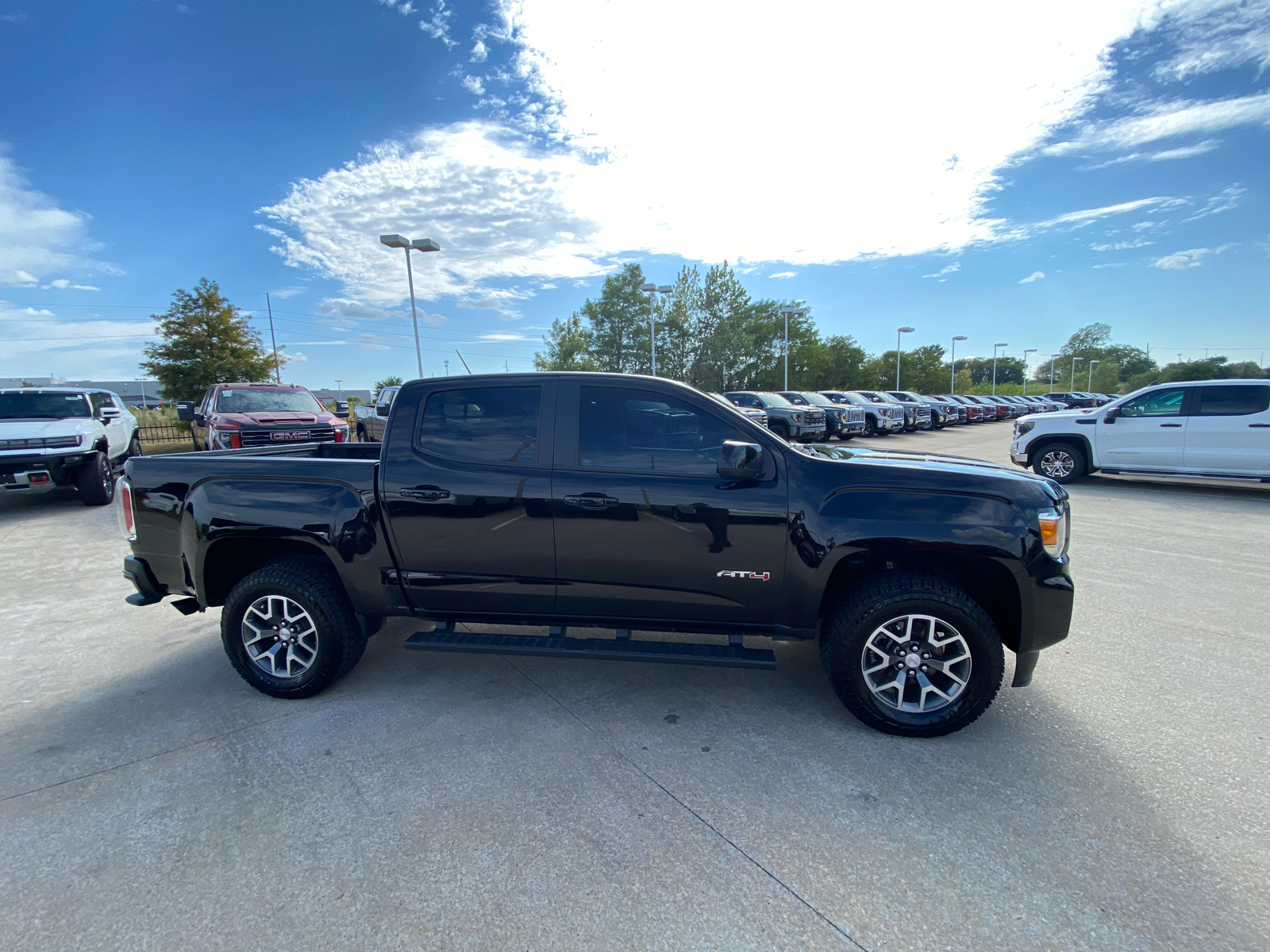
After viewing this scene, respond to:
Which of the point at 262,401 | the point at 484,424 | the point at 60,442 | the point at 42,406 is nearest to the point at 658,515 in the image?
the point at 484,424

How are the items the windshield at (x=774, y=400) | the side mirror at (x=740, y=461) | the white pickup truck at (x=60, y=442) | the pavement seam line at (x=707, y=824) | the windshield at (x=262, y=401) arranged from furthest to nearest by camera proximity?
1. the windshield at (x=774, y=400)
2. the windshield at (x=262, y=401)
3. the white pickup truck at (x=60, y=442)
4. the side mirror at (x=740, y=461)
5. the pavement seam line at (x=707, y=824)

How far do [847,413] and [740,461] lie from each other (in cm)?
1762

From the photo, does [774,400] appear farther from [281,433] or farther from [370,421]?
[281,433]

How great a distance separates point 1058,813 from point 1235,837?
0.58m

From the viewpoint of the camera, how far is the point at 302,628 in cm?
343

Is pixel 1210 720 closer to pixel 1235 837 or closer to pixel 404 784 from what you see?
pixel 1235 837

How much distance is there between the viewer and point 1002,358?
4114 inches

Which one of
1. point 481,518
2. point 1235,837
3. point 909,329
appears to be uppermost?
point 909,329

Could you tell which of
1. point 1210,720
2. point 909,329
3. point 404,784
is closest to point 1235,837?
point 1210,720

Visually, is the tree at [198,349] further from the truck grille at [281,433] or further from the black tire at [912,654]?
the black tire at [912,654]

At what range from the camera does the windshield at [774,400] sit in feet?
62.7

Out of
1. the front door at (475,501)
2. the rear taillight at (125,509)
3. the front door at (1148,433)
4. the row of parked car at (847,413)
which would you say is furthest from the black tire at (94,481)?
the front door at (1148,433)

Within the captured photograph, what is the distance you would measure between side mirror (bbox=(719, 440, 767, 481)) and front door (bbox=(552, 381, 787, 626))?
132 mm

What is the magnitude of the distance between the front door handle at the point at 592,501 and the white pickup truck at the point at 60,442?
25.0 ft
